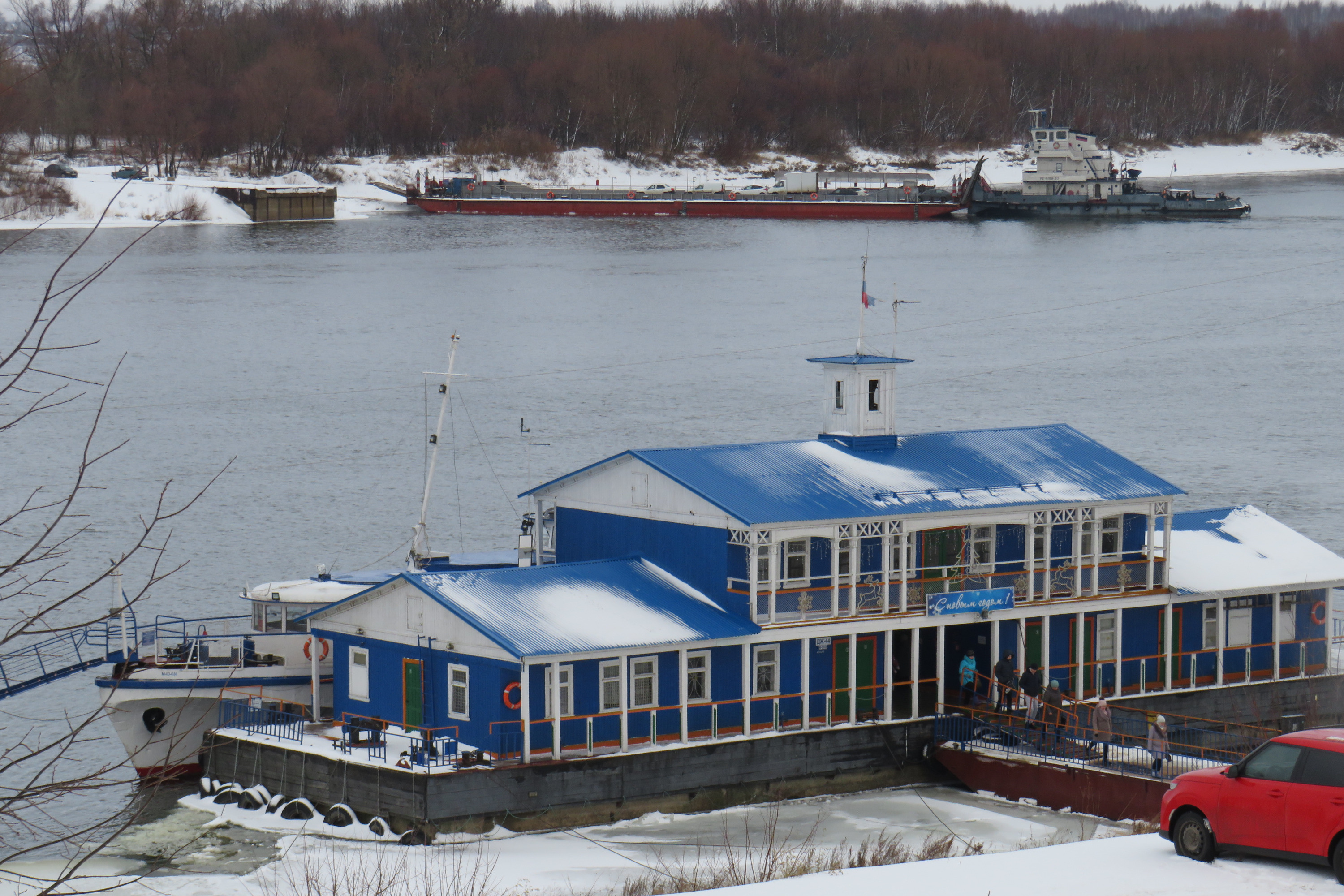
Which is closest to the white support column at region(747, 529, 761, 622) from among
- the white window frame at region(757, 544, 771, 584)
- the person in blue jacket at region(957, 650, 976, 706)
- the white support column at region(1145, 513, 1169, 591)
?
the white window frame at region(757, 544, 771, 584)

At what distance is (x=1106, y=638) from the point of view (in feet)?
107

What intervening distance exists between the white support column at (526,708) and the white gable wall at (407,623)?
0.28 metres

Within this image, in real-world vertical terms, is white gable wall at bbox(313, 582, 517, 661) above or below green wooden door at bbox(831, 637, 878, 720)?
above

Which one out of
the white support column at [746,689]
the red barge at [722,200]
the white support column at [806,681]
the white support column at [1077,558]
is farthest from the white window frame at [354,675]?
the red barge at [722,200]

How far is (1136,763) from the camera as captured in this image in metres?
28.3

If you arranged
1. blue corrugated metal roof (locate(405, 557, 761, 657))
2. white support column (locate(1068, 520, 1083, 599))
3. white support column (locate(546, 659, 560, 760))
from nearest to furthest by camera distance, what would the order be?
1. white support column (locate(546, 659, 560, 760))
2. blue corrugated metal roof (locate(405, 557, 761, 657))
3. white support column (locate(1068, 520, 1083, 599))

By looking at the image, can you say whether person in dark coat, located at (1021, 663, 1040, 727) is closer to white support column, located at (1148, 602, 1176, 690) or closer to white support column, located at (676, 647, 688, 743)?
white support column, located at (1148, 602, 1176, 690)

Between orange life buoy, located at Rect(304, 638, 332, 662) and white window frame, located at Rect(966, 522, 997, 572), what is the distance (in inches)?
437

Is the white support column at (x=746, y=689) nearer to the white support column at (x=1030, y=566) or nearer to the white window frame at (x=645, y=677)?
the white window frame at (x=645, y=677)

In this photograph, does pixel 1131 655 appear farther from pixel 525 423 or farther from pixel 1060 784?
pixel 525 423

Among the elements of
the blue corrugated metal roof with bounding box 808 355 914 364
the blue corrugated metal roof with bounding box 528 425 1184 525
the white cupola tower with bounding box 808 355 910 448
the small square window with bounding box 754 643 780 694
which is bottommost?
the small square window with bounding box 754 643 780 694

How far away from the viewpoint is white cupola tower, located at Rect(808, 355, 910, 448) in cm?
3294

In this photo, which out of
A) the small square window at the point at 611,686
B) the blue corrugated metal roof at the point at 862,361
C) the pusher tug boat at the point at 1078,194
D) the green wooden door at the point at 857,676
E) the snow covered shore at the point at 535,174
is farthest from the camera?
the snow covered shore at the point at 535,174

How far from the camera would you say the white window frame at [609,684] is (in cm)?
2755
